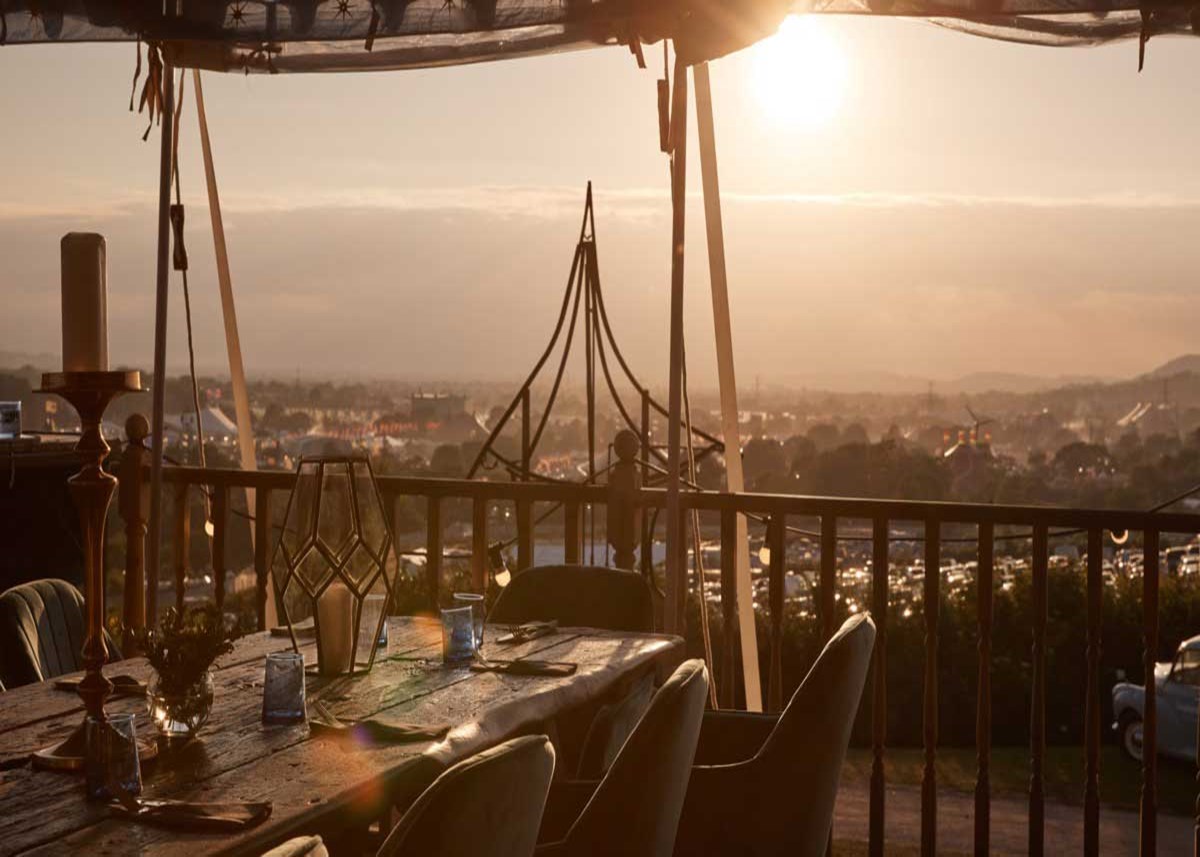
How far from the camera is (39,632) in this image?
282 centimetres

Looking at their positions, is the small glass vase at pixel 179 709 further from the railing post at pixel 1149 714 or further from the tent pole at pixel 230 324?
the tent pole at pixel 230 324

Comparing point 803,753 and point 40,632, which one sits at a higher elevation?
point 40,632

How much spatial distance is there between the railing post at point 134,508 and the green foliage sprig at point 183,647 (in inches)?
97.9

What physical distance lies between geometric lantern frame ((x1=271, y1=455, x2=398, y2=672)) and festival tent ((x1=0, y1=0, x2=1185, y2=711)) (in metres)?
1.15

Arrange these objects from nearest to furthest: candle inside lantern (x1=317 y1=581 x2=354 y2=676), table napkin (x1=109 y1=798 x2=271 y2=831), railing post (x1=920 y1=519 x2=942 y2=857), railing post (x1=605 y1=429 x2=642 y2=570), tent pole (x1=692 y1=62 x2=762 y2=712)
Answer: table napkin (x1=109 y1=798 x2=271 y2=831) < candle inside lantern (x1=317 y1=581 x2=354 y2=676) < railing post (x1=920 y1=519 x2=942 y2=857) < tent pole (x1=692 y1=62 x2=762 y2=712) < railing post (x1=605 y1=429 x2=642 y2=570)

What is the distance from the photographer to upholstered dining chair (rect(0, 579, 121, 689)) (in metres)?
2.73

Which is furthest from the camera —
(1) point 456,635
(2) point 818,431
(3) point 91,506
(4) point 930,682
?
(2) point 818,431

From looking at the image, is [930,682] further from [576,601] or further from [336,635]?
[336,635]

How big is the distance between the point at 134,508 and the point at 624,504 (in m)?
1.72

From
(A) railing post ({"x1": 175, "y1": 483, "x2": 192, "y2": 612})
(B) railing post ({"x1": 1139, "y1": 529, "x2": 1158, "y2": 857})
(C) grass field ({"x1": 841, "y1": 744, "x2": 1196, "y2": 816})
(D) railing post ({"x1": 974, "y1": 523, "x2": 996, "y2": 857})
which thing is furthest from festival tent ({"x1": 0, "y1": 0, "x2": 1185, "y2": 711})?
(C) grass field ({"x1": 841, "y1": 744, "x2": 1196, "y2": 816})

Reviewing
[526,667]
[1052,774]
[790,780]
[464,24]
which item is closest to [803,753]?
[790,780]

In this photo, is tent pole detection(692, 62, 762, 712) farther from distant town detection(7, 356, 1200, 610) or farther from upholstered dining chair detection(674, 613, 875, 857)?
upholstered dining chair detection(674, 613, 875, 857)

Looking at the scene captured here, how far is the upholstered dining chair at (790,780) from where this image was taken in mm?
2264

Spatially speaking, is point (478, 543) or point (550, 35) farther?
point (478, 543)
